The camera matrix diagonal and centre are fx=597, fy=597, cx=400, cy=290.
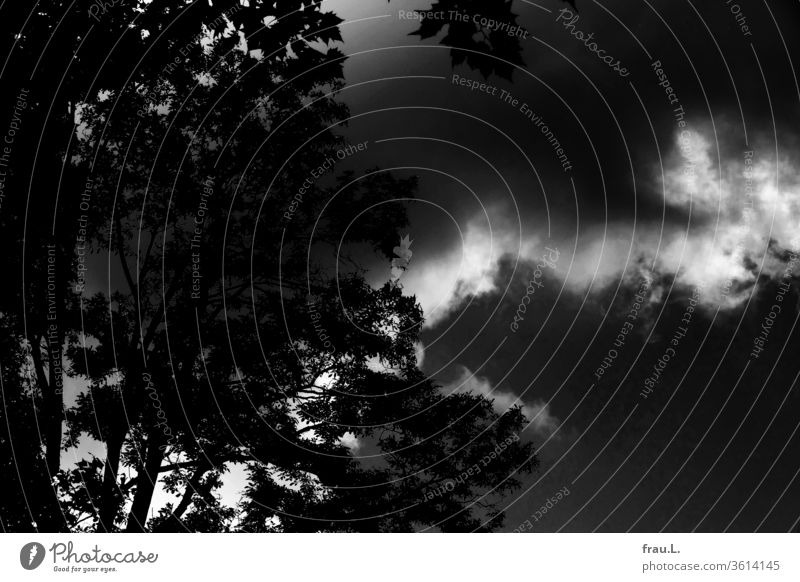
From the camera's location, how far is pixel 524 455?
294 inches

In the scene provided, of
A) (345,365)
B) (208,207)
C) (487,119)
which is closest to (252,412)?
(345,365)

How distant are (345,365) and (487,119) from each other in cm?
371
